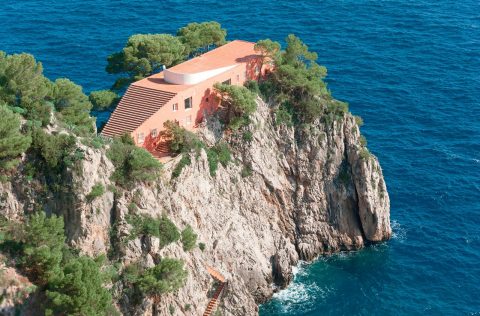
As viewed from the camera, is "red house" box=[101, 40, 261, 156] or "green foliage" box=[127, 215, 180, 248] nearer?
"green foliage" box=[127, 215, 180, 248]

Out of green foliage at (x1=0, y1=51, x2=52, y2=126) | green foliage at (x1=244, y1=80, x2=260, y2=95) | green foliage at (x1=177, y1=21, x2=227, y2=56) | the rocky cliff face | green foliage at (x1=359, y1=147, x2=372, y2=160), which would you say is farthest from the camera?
green foliage at (x1=177, y1=21, x2=227, y2=56)

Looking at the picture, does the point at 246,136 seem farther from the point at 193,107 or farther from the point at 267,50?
the point at 267,50

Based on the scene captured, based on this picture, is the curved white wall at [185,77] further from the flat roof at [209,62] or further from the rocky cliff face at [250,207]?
the rocky cliff face at [250,207]

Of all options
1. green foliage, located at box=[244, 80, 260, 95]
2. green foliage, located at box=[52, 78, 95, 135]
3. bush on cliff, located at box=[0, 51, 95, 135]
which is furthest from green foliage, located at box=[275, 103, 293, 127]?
bush on cliff, located at box=[0, 51, 95, 135]

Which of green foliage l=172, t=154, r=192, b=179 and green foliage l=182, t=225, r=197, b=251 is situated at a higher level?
green foliage l=172, t=154, r=192, b=179

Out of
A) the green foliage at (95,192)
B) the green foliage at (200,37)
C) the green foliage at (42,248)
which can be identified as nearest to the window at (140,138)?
the green foliage at (95,192)

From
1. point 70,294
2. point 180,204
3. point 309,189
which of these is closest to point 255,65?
point 309,189

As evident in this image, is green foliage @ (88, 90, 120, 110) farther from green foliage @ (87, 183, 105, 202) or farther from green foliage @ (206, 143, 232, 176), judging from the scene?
green foliage @ (87, 183, 105, 202)
